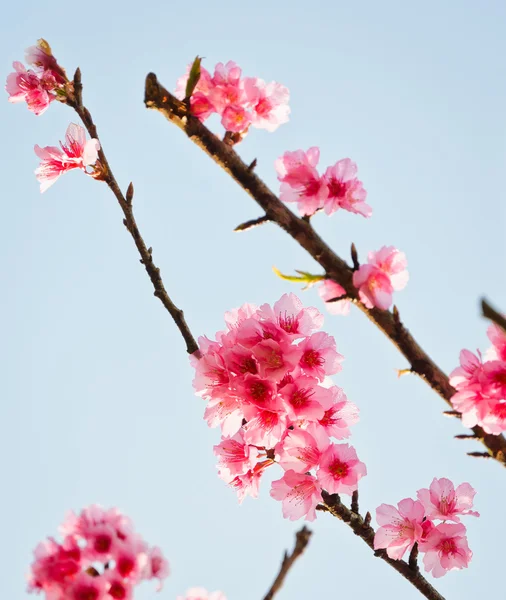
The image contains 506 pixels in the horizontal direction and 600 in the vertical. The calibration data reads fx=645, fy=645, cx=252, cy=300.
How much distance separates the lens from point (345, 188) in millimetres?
3250

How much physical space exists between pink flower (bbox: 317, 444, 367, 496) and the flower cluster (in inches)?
30.6

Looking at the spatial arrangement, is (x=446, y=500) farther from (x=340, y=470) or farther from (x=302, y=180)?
(x=302, y=180)

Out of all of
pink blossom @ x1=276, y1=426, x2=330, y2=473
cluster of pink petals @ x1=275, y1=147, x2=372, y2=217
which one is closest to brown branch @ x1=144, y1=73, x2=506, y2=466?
cluster of pink petals @ x1=275, y1=147, x2=372, y2=217

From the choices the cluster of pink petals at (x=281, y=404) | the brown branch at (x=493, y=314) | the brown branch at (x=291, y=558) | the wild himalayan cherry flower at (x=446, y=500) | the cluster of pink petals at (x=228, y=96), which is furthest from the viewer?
the wild himalayan cherry flower at (x=446, y=500)

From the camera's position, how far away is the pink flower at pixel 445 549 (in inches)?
143

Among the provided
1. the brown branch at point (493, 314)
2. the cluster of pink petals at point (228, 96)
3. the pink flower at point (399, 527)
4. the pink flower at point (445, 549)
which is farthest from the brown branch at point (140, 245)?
the pink flower at point (445, 549)

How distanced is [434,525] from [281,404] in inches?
51.8

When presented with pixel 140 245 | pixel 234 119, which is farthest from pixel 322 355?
pixel 234 119

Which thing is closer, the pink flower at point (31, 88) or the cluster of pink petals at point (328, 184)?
the cluster of pink petals at point (328, 184)

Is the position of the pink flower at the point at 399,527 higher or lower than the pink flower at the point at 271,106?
lower

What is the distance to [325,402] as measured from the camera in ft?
11.1

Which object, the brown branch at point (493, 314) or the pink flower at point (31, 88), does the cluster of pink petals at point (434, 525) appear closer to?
the brown branch at point (493, 314)

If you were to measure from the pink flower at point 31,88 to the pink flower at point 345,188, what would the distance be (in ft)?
5.52

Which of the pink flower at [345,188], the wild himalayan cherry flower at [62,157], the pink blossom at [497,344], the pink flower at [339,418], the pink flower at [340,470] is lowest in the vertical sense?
the pink blossom at [497,344]
